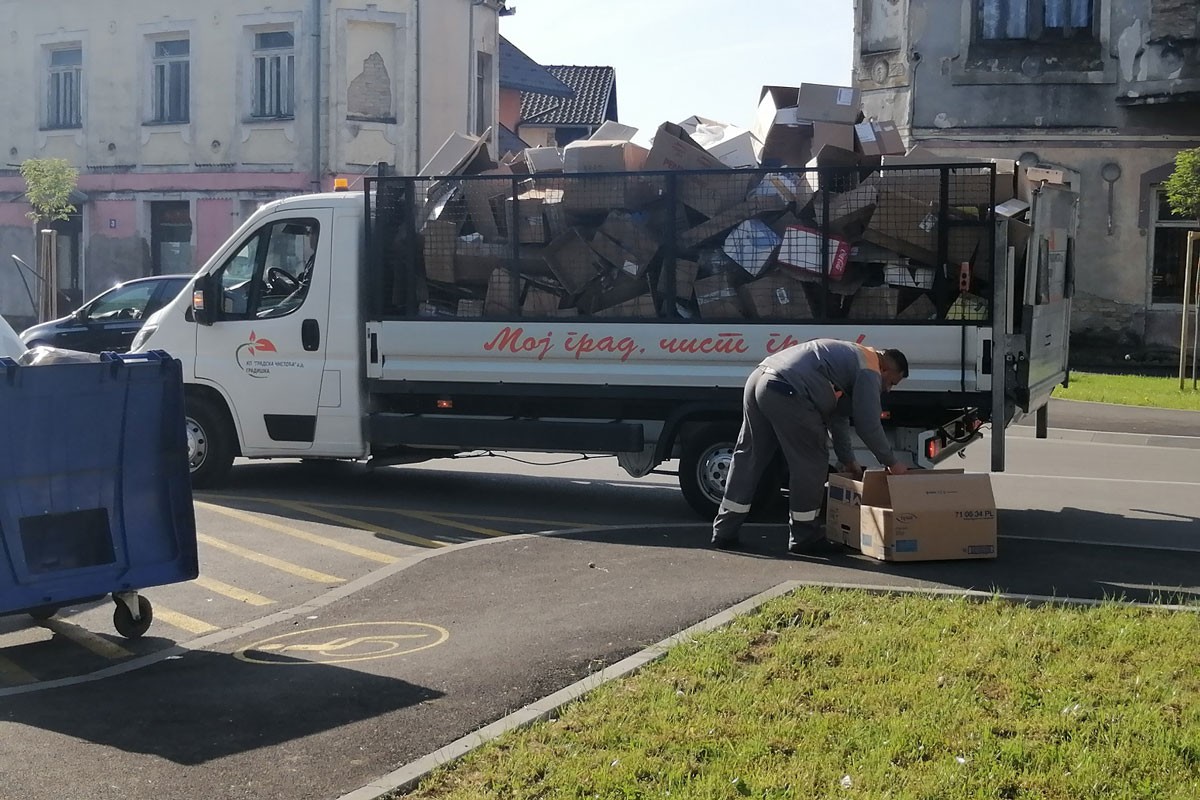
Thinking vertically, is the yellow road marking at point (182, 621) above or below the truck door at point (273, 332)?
below

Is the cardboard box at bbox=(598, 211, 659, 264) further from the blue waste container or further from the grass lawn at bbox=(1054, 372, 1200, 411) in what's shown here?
the grass lawn at bbox=(1054, 372, 1200, 411)

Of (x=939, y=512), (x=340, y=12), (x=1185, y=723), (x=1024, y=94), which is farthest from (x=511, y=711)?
(x=340, y=12)

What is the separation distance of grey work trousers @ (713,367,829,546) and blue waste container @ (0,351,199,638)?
3411mm

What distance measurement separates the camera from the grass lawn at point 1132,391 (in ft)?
61.9

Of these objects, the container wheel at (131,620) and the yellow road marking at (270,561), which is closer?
the container wheel at (131,620)

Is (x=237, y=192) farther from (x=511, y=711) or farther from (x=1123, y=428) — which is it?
(x=511, y=711)

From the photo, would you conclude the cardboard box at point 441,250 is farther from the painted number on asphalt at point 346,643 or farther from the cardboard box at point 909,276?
the painted number on asphalt at point 346,643

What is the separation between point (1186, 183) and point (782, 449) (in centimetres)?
1499

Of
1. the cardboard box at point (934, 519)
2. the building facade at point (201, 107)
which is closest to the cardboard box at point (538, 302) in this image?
the cardboard box at point (934, 519)

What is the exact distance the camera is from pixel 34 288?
111ft

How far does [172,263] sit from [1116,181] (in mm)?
19390

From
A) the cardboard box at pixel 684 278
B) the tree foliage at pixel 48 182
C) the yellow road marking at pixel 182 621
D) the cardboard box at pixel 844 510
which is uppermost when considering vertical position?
the tree foliage at pixel 48 182

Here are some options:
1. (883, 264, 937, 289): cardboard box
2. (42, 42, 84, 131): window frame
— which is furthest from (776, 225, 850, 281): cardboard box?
(42, 42, 84, 131): window frame

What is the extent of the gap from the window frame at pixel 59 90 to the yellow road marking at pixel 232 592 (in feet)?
89.1
